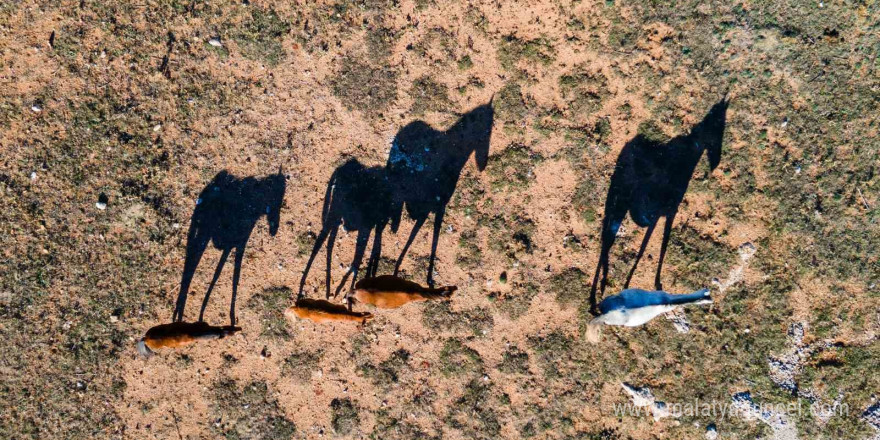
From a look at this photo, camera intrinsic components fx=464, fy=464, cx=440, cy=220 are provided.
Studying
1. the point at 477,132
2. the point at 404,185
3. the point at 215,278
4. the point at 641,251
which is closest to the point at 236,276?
the point at 215,278

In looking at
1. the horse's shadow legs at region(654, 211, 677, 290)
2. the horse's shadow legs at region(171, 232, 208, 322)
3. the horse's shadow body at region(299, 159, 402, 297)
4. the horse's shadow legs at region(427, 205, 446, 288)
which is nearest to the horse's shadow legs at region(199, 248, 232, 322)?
the horse's shadow legs at region(171, 232, 208, 322)

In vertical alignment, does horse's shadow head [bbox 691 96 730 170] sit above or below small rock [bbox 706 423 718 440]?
above

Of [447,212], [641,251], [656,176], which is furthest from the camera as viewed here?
[447,212]

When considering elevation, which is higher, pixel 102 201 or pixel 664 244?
pixel 664 244

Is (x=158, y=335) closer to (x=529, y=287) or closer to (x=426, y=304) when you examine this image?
(x=426, y=304)

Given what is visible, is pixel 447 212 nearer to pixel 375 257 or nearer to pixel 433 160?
pixel 433 160

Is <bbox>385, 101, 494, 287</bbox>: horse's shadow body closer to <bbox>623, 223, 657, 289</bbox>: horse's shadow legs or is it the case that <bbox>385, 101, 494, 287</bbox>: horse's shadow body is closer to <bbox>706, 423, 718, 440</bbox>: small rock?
<bbox>623, 223, 657, 289</bbox>: horse's shadow legs
